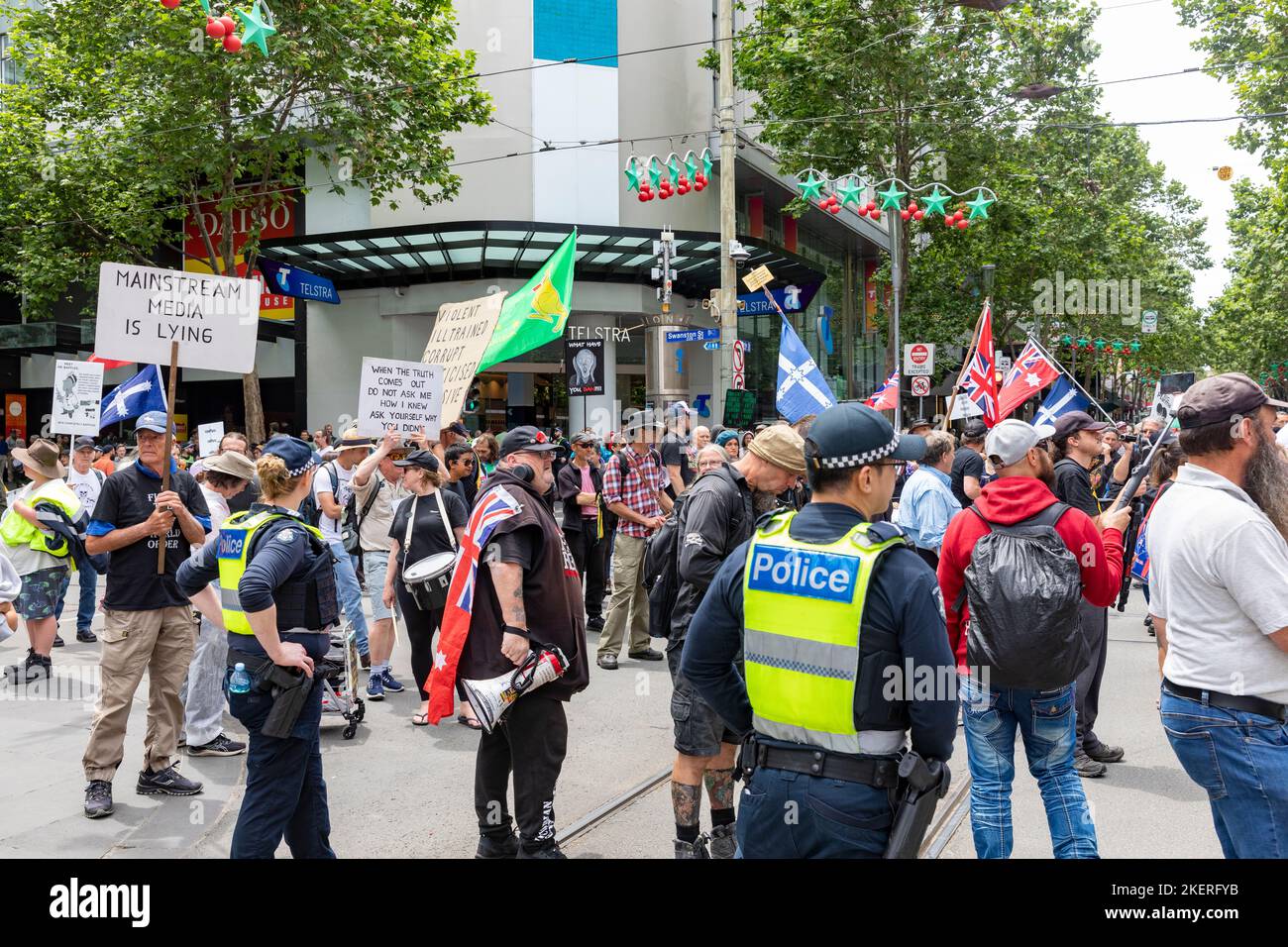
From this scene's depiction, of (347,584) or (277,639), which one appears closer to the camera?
(277,639)

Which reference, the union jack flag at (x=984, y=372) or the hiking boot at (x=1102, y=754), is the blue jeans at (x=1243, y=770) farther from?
the union jack flag at (x=984, y=372)

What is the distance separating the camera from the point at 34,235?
21344 mm

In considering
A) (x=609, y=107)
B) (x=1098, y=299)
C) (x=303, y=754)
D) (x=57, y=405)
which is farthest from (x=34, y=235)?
(x=1098, y=299)

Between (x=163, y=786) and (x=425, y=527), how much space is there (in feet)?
7.48

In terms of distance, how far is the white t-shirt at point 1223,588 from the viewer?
2783 millimetres

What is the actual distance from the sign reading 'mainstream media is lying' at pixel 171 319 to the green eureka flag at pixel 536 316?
3.15 meters

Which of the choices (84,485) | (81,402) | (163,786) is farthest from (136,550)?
(81,402)

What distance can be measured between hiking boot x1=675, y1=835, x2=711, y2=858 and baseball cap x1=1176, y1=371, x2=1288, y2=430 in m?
2.65

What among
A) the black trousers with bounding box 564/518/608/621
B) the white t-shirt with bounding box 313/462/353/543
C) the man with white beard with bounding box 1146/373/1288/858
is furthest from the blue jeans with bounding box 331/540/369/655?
the man with white beard with bounding box 1146/373/1288/858

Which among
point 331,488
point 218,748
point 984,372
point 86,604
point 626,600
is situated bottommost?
point 218,748

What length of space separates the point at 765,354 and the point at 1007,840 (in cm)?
2992

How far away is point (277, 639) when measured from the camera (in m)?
3.97

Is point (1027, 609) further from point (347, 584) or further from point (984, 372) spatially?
point (984, 372)

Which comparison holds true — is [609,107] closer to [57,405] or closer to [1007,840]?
[57,405]
